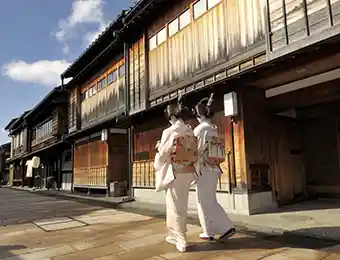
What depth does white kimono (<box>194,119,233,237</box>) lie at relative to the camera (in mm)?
4738

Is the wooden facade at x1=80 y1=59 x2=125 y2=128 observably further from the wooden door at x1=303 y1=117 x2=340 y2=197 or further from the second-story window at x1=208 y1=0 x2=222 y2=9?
the wooden door at x1=303 y1=117 x2=340 y2=197

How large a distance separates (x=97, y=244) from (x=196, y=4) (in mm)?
7750

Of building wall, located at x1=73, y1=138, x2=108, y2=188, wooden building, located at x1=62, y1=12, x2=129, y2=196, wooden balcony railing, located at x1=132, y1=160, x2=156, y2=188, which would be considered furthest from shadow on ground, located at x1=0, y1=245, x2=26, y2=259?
building wall, located at x1=73, y1=138, x2=108, y2=188

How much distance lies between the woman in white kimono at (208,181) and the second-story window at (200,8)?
Result: 16.4 ft

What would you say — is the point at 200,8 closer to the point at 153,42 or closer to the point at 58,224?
the point at 153,42

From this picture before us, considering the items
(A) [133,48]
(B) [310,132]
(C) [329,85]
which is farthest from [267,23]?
(A) [133,48]

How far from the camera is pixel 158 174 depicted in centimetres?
476

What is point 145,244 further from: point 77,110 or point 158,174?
point 77,110

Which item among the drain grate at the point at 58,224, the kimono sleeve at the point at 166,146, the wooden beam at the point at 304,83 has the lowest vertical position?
the drain grate at the point at 58,224

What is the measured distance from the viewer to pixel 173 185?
4645 mm

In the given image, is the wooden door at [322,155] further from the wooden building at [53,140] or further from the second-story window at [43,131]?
the second-story window at [43,131]

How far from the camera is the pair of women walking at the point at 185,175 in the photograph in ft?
15.1

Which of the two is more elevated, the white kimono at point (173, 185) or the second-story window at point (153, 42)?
the second-story window at point (153, 42)

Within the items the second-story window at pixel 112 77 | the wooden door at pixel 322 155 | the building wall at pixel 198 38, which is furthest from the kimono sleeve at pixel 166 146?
the second-story window at pixel 112 77
